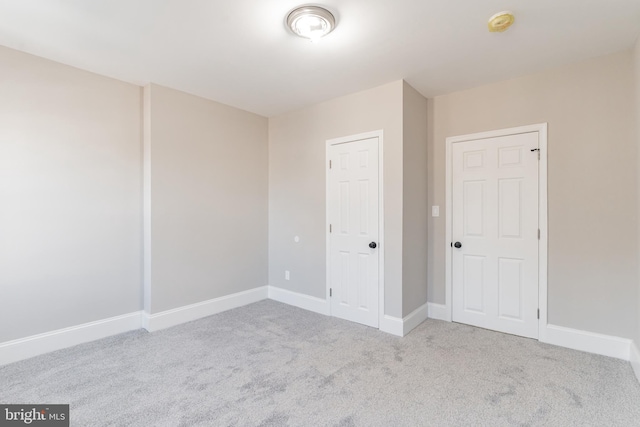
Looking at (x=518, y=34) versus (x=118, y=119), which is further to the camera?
(x=118, y=119)

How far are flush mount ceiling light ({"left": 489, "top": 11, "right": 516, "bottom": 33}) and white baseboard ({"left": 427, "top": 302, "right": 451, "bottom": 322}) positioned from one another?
2723 mm

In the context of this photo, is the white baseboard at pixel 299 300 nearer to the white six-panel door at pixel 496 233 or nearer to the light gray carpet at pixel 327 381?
the light gray carpet at pixel 327 381

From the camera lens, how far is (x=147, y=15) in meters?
2.12

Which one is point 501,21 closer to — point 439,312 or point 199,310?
point 439,312

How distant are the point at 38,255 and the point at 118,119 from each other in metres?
1.48

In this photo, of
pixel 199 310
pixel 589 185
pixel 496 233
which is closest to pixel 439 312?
pixel 496 233

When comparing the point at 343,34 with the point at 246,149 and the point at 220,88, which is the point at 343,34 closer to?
the point at 220,88

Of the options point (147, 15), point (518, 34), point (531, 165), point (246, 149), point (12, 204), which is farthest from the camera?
point (246, 149)

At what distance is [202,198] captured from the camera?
3697mm

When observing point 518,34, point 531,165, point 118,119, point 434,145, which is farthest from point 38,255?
point 531,165

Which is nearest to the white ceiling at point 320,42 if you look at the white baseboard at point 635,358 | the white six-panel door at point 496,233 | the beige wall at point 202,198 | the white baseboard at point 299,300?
the beige wall at point 202,198

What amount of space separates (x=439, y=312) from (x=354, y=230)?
136 centimetres

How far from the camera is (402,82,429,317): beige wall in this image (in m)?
3.19

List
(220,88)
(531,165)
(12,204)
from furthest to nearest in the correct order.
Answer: (220,88), (531,165), (12,204)
